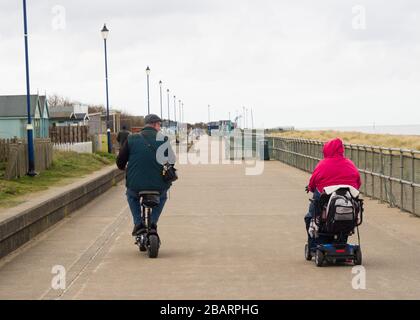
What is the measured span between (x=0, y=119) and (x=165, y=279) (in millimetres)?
65463

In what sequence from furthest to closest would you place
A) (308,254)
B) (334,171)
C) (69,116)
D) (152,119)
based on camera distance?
1. (69,116)
2. (152,119)
3. (308,254)
4. (334,171)

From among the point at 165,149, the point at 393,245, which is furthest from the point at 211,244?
the point at 393,245

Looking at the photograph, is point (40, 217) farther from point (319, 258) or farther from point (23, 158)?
point (23, 158)

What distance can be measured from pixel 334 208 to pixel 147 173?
2629 mm

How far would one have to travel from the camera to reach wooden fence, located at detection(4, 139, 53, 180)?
21203 millimetres

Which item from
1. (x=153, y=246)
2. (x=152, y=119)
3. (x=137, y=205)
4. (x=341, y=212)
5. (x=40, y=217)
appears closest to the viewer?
(x=341, y=212)

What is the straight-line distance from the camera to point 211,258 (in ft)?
35.1

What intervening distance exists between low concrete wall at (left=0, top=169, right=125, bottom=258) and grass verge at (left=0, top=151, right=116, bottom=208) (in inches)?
29.3

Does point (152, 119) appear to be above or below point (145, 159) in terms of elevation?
above

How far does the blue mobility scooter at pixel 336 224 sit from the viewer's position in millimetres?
9578

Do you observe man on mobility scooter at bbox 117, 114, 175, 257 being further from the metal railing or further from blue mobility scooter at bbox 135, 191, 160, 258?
the metal railing

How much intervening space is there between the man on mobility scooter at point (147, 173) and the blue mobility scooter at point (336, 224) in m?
2.09

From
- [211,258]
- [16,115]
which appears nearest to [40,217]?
[211,258]
